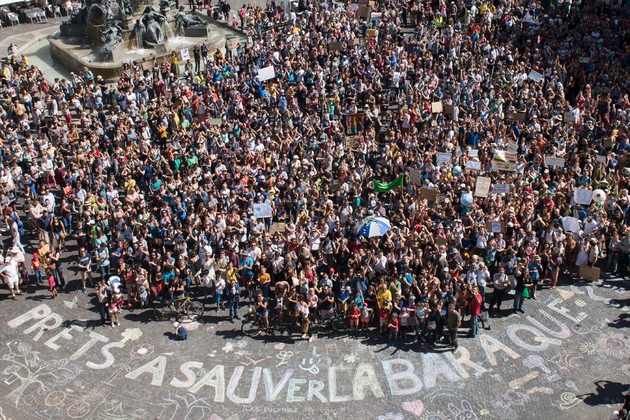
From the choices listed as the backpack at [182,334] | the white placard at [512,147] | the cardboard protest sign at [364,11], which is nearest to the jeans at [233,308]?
the backpack at [182,334]

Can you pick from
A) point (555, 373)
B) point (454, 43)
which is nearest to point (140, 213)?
point (555, 373)

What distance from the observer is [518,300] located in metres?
19.8

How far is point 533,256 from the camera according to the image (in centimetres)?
2003

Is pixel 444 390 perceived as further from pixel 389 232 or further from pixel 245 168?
pixel 245 168

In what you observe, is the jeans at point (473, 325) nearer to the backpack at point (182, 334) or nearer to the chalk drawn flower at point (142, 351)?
the backpack at point (182, 334)

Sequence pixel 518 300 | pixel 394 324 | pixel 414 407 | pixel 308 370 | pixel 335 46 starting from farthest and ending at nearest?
pixel 335 46 < pixel 518 300 < pixel 394 324 < pixel 308 370 < pixel 414 407

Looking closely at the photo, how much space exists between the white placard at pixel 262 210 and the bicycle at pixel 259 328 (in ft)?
11.2

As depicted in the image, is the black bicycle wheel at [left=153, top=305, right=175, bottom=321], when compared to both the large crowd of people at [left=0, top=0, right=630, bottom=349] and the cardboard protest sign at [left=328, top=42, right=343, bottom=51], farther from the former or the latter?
the cardboard protest sign at [left=328, top=42, right=343, bottom=51]

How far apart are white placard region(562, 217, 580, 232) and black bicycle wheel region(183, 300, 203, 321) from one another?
10.6m

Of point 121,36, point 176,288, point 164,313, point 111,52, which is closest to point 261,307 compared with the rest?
point 176,288

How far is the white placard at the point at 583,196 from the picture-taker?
71.9 ft

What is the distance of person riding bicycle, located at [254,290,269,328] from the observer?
19188 millimetres

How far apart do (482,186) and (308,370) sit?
803 centimetres

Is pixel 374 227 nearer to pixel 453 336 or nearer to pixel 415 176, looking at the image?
pixel 415 176
